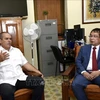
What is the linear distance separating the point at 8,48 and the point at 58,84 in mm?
1519

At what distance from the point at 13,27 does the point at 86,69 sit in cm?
147

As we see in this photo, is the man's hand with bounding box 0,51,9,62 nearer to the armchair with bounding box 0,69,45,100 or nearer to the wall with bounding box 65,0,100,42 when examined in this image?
the armchair with bounding box 0,69,45,100

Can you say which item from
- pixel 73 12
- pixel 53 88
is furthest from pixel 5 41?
pixel 73 12

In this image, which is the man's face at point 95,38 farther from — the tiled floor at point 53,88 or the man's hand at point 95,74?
the tiled floor at point 53,88

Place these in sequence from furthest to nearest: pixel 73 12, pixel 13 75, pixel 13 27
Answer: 1. pixel 73 12
2. pixel 13 27
3. pixel 13 75

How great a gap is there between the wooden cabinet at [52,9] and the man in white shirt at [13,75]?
2119 millimetres

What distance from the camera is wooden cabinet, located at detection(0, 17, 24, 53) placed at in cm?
296

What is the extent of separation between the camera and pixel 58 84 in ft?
11.3

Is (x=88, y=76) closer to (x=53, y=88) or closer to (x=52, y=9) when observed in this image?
(x=53, y=88)

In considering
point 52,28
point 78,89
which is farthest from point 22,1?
point 78,89

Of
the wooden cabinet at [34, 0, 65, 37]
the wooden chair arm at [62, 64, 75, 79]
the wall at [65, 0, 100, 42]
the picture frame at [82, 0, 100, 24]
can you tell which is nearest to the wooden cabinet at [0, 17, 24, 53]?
the wooden chair arm at [62, 64, 75, 79]

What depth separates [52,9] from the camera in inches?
171

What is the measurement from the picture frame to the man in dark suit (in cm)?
202

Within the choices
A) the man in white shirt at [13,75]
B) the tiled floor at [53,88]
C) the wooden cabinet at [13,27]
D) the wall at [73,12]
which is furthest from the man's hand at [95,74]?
the wall at [73,12]
